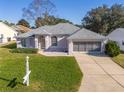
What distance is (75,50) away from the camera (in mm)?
32688

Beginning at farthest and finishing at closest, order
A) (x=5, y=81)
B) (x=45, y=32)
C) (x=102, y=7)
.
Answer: (x=102, y=7)
(x=45, y=32)
(x=5, y=81)

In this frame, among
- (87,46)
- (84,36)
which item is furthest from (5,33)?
(87,46)

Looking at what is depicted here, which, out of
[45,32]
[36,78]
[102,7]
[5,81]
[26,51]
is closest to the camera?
[5,81]

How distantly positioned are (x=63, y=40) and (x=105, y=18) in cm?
2403

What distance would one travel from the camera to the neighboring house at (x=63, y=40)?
3241cm

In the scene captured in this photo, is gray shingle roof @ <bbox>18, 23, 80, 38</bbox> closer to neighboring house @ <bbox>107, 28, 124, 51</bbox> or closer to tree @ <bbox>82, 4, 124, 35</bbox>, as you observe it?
neighboring house @ <bbox>107, 28, 124, 51</bbox>

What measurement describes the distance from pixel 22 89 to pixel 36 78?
A: 2764mm

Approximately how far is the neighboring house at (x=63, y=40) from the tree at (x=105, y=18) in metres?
19.5

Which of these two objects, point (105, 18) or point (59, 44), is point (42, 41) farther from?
point (105, 18)

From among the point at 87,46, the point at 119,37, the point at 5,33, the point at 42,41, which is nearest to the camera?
the point at 87,46

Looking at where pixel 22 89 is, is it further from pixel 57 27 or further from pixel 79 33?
pixel 57 27

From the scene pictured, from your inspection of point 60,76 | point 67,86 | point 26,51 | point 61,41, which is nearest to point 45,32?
point 61,41

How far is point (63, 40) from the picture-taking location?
36.7 meters

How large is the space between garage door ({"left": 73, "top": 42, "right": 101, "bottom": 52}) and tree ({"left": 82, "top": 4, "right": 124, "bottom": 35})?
25.5 meters
